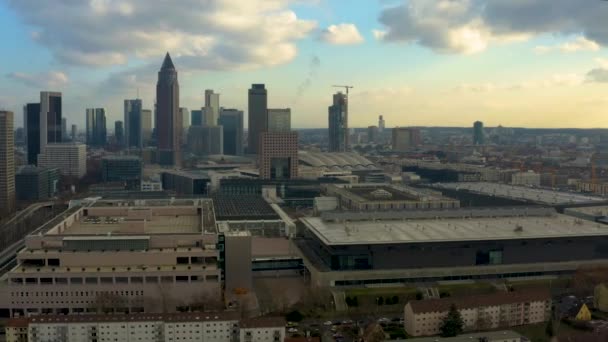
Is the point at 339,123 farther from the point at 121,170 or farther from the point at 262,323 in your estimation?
the point at 262,323

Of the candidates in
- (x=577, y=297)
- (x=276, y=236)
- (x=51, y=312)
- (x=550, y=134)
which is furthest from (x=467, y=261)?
(x=550, y=134)

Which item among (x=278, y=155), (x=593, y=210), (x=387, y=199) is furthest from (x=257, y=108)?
(x=593, y=210)

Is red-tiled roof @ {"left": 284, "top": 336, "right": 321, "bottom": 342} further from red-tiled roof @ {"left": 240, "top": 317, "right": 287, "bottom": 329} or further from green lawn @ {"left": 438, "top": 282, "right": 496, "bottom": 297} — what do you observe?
green lawn @ {"left": 438, "top": 282, "right": 496, "bottom": 297}

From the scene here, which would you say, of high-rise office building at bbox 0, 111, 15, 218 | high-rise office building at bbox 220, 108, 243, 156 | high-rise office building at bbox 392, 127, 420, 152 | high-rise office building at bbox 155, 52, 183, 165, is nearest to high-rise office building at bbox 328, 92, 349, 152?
high-rise office building at bbox 392, 127, 420, 152

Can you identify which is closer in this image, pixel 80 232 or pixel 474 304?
pixel 474 304

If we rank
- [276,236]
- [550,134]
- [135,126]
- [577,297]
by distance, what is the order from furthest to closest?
[550,134] < [135,126] < [276,236] < [577,297]

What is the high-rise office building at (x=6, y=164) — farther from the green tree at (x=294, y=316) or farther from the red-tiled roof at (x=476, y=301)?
the red-tiled roof at (x=476, y=301)

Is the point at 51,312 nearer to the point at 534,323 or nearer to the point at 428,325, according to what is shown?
the point at 428,325
